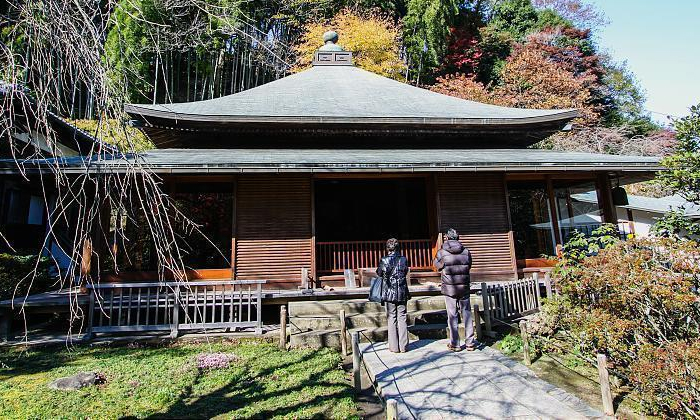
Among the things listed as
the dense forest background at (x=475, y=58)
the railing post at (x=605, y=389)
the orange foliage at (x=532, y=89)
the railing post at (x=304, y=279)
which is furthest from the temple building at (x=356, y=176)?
the orange foliage at (x=532, y=89)

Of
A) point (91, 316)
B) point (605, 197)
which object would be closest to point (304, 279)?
point (91, 316)

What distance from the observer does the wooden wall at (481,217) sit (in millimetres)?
8820

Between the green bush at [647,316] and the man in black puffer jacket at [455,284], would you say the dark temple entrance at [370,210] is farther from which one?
the green bush at [647,316]

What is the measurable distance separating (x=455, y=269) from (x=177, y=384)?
156 inches

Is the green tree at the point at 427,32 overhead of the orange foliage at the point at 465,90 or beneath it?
overhead

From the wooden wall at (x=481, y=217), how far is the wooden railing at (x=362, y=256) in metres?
0.88

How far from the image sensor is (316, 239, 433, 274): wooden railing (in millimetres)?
8938

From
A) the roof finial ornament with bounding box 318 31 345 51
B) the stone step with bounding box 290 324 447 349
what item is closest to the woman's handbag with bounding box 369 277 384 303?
the stone step with bounding box 290 324 447 349

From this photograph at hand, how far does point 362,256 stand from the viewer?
897 cm

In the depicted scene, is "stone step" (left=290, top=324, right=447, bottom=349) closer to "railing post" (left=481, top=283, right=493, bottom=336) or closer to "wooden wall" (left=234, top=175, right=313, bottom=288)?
"railing post" (left=481, top=283, right=493, bottom=336)

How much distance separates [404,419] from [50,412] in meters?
3.54

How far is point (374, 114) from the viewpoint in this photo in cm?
1016

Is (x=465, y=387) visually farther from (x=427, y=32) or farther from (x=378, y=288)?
(x=427, y=32)

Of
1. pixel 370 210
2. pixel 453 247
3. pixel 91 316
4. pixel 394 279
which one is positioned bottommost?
pixel 91 316
